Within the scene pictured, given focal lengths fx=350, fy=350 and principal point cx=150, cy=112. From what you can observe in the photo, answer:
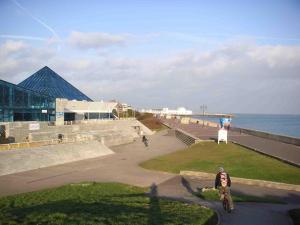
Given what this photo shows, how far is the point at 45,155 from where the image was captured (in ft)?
83.4

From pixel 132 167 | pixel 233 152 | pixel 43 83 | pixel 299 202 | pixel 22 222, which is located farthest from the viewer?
pixel 43 83

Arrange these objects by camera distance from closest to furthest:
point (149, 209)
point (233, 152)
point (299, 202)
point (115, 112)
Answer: point (149, 209), point (299, 202), point (233, 152), point (115, 112)

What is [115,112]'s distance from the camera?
233 feet

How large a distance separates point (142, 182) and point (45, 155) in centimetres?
944

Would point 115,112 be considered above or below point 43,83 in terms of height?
below

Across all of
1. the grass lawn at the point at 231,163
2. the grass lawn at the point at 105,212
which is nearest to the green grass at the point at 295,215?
the grass lawn at the point at 105,212

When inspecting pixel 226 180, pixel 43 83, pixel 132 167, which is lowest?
pixel 132 167

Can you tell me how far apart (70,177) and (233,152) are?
12392 millimetres

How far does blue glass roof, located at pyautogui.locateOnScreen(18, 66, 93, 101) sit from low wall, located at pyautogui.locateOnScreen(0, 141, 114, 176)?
83.3ft

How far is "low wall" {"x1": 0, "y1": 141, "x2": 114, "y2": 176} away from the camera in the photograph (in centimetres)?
2228

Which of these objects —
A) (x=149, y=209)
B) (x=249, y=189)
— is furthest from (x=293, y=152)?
(x=149, y=209)

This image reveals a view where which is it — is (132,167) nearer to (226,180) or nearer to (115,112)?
(226,180)

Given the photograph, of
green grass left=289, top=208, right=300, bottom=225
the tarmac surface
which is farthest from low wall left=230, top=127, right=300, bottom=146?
green grass left=289, top=208, right=300, bottom=225

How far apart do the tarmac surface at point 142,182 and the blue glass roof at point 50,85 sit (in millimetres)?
30346
